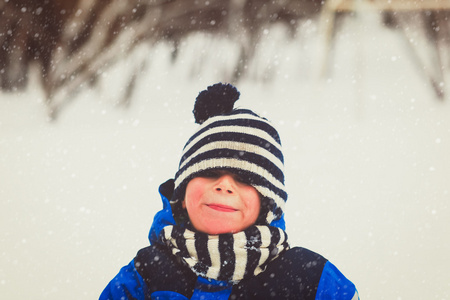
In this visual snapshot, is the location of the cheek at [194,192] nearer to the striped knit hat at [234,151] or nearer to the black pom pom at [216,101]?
the striped knit hat at [234,151]

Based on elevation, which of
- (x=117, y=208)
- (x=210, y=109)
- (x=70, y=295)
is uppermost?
(x=210, y=109)

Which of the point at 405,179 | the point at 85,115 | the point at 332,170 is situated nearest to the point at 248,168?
the point at 332,170

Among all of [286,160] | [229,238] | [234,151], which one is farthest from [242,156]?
[286,160]

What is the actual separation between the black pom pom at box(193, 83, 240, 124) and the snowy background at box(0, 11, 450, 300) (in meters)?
0.46

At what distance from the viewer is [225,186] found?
0.47 metres

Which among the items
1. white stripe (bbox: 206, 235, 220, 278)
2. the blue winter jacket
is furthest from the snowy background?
white stripe (bbox: 206, 235, 220, 278)

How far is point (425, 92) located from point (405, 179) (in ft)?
0.98

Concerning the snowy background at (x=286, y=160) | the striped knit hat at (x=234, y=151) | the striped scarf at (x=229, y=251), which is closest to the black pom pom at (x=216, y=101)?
the striped knit hat at (x=234, y=151)

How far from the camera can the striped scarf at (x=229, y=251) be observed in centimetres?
44

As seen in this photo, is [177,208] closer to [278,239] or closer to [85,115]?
[278,239]

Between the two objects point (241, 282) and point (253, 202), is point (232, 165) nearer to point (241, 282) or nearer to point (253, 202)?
point (253, 202)

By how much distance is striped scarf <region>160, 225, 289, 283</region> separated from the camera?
44cm

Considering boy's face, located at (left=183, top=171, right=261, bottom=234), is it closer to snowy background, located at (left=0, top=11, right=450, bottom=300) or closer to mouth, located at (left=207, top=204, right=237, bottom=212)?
mouth, located at (left=207, top=204, right=237, bottom=212)

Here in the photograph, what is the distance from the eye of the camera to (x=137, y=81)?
1.09m
